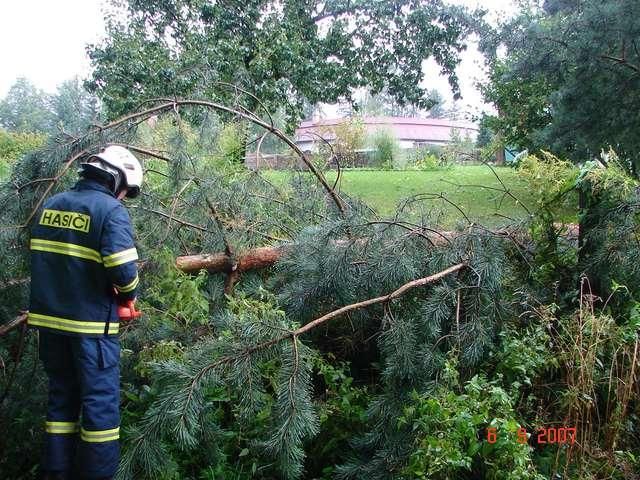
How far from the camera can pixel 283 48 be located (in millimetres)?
10266

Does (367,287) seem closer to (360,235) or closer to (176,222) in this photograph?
(360,235)

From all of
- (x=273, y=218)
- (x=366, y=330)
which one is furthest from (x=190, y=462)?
(x=273, y=218)

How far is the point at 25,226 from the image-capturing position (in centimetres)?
283

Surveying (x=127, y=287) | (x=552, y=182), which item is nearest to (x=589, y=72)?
(x=552, y=182)

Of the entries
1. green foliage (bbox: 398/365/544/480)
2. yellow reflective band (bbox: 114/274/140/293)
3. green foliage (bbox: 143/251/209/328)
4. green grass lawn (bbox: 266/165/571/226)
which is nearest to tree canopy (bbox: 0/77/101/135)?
green grass lawn (bbox: 266/165/571/226)

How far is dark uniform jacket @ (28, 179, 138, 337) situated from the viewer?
7.54 ft

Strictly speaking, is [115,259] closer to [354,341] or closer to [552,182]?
[354,341]

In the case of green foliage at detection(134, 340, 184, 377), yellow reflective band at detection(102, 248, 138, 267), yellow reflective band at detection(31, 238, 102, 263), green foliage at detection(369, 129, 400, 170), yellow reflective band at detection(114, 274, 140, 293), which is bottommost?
green foliage at detection(134, 340, 184, 377)

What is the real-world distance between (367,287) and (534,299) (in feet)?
3.24

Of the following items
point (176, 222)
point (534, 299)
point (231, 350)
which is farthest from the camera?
point (176, 222)

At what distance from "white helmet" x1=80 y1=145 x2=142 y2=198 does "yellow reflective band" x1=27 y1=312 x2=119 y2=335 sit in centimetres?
64

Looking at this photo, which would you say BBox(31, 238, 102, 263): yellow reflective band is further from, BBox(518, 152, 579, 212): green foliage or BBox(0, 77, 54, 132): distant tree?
BBox(0, 77, 54, 132): distant tree

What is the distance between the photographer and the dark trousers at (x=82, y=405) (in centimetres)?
229

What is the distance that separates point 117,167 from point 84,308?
0.67 m
